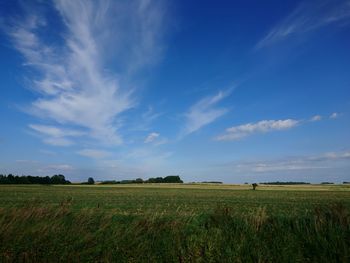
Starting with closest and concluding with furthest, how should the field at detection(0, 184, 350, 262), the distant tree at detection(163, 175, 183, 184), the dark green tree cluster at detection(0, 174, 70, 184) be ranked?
the field at detection(0, 184, 350, 262) < the dark green tree cluster at detection(0, 174, 70, 184) < the distant tree at detection(163, 175, 183, 184)

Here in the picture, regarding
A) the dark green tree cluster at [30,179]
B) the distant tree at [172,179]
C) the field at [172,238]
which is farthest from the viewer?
the distant tree at [172,179]

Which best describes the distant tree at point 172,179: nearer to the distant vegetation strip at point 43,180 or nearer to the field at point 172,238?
the distant vegetation strip at point 43,180

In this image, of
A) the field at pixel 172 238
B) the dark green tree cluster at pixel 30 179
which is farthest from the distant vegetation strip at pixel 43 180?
the field at pixel 172 238

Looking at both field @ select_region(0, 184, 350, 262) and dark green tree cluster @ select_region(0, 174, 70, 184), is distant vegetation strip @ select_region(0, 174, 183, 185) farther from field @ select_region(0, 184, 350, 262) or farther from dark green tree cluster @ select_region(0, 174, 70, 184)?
field @ select_region(0, 184, 350, 262)

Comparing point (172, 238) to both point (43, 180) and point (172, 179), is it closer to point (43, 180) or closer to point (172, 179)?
point (43, 180)

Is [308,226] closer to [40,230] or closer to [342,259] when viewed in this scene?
[342,259]

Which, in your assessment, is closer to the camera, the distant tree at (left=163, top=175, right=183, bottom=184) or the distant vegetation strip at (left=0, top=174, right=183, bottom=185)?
the distant vegetation strip at (left=0, top=174, right=183, bottom=185)

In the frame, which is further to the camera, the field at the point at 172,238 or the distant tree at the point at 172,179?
the distant tree at the point at 172,179

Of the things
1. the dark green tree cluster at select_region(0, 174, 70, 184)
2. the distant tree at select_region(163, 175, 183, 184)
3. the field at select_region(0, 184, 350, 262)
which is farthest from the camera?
the distant tree at select_region(163, 175, 183, 184)

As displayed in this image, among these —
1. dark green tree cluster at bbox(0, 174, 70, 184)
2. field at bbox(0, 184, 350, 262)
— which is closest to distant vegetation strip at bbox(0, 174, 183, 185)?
dark green tree cluster at bbox(0, 174, 70, 184)

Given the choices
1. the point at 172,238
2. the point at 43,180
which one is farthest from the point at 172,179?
the point at 172,238

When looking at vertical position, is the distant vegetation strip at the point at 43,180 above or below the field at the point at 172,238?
above

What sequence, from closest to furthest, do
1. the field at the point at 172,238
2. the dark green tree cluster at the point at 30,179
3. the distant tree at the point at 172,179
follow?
the field at the point at 172,238 → the dark green tree cluster at the point at 30,179 → the distant tree at the point at 172,179

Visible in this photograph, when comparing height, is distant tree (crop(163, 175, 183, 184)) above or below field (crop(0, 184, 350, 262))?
above
